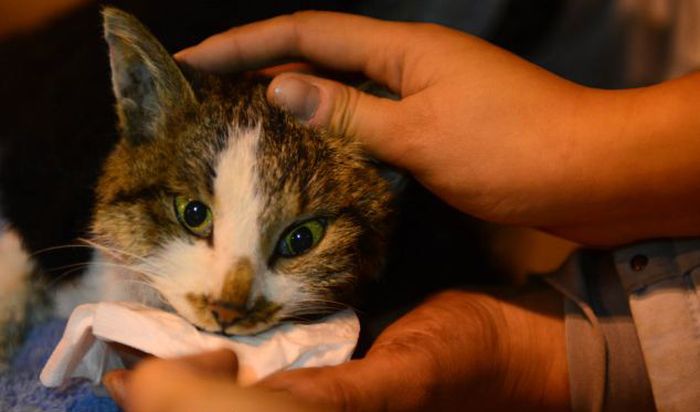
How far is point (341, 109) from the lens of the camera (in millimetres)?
949

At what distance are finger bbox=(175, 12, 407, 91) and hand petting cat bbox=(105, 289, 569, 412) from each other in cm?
39

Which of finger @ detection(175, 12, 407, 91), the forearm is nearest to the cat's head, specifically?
finger @ detection(175, 12, 407, 91)

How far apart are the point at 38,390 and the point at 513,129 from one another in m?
0.69

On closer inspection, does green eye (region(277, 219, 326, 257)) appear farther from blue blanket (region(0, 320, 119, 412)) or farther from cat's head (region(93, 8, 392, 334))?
blue blanket (region(0, 320, 119, 412))

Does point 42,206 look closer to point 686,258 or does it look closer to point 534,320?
point 534,320

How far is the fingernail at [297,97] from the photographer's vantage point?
0.93 m

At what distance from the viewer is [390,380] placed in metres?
0.88

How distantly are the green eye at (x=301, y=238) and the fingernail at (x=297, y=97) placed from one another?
6.0 inches

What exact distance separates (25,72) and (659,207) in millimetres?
933

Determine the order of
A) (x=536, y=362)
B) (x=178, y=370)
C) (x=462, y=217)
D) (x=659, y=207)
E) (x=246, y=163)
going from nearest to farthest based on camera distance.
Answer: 1. (x=178, y=370)
2. (x=246, y=163)
3. (x=659, y=207)
4. (x=536, y=362)
5. (x=462, y=217)

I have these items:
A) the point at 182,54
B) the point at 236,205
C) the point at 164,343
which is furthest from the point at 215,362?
the point at 182,54

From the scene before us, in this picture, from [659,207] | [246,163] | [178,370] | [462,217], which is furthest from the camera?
[462,217]

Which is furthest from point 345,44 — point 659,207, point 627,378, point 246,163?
point 627,378

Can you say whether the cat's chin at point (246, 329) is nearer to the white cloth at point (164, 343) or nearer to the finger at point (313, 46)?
the white cloth at point (164, 343)
